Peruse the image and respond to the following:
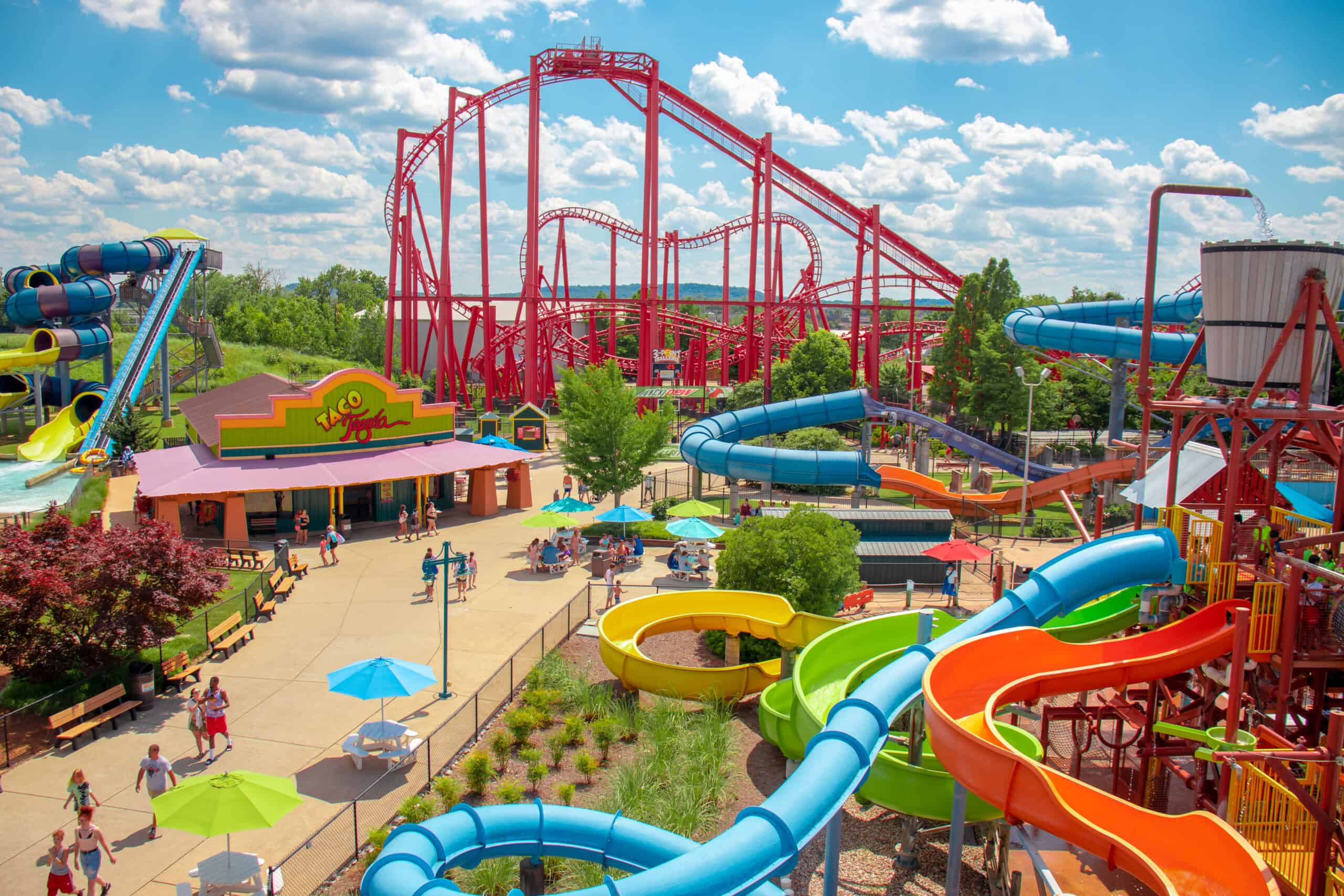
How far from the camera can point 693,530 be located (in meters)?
23.0

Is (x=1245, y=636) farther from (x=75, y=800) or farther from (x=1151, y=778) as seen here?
(x=75, y=800)

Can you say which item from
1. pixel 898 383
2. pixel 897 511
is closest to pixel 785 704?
pixel 897 511

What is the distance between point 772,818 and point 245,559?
2001cm

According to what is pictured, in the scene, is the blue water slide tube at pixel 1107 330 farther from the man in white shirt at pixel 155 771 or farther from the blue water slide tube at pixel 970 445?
the man in white shirt at pixel 155 771

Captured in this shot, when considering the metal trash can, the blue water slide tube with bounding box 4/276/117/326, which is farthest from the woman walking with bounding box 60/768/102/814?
the blue water slide tube with bounding box 4/276/117/326

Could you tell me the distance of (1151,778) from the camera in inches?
472

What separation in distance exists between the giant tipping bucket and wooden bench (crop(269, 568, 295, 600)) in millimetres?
18650

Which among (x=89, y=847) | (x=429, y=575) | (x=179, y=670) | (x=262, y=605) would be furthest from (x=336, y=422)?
Result: (x=89, y=847)

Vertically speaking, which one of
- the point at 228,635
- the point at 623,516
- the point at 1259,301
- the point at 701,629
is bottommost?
the point at 228,635

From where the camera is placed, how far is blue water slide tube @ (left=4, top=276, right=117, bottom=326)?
41031 mm

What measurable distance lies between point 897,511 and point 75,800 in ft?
66.6

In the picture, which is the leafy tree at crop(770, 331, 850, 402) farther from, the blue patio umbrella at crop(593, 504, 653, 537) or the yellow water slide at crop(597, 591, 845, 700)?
the yellow water slide at crop(597, 591, 845, 700)

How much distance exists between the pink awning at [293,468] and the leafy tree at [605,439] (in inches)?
87.9

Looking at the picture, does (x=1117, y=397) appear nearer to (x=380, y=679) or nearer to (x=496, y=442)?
(x=496, y=442)
